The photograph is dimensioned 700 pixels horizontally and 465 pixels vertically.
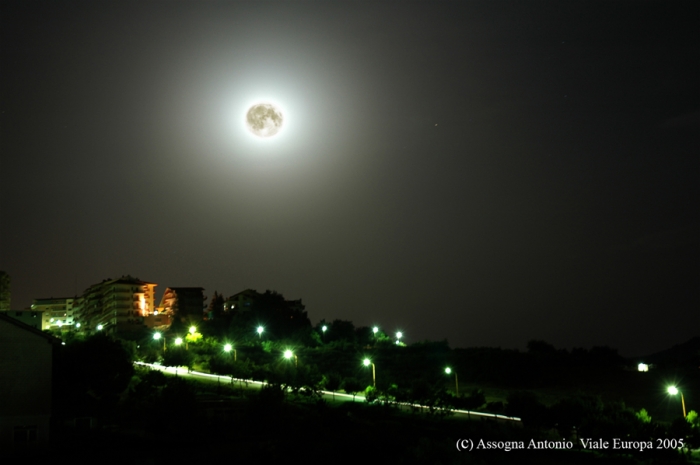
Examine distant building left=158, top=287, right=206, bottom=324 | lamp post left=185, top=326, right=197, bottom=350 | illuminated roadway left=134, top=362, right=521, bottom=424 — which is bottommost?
illuminated roadway left=134, top=362, right=521, bottom=424

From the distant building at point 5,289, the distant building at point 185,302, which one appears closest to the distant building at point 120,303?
the distant building at point 185,302

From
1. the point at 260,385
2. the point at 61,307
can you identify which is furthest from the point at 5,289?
the point at 260,385

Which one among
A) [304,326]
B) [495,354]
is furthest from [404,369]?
[304,326]

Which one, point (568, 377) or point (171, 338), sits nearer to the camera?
point (568, 377)

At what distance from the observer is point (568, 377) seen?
46.8 metres

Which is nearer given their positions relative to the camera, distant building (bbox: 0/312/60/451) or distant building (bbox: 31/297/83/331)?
distant building (bbox: 0/312/60/451)

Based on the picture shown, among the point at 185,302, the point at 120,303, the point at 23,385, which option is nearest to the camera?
the point at 23,385

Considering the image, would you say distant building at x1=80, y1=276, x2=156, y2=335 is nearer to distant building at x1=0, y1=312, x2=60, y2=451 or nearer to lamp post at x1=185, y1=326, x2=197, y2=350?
lamp post at x1=185, y1=326, x2=197, y2=350

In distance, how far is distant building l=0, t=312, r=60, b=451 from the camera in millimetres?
21672

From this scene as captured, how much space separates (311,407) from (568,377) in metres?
26.8

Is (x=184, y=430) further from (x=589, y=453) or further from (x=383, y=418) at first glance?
(x=589, y=453)

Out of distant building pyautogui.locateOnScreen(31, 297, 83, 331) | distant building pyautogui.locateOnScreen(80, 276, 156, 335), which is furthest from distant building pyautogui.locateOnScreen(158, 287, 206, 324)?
distant building pyautogui.locateOnScreen(31, 297, 83, 331)

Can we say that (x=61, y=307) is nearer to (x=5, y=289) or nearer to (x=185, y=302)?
(x=5, y=289)

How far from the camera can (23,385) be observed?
22.5 meters
